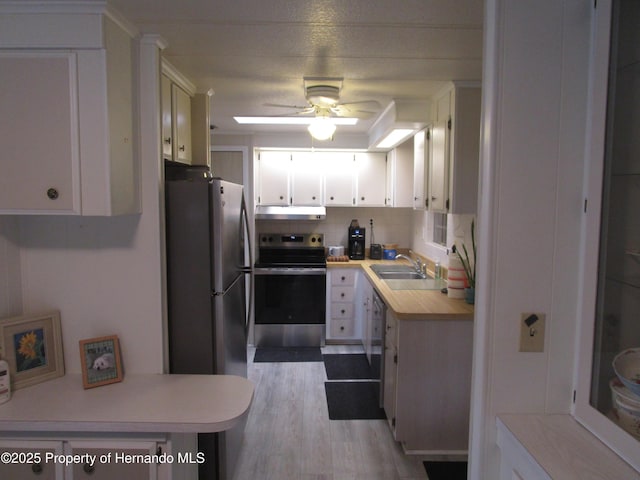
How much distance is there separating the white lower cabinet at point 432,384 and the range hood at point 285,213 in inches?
88.2

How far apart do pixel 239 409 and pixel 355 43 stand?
5.57ft

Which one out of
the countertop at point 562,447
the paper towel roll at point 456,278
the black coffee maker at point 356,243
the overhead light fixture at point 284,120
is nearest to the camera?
the countertop at point 562,447

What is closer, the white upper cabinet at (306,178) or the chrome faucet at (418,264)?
the chrome faucet at (418,264)

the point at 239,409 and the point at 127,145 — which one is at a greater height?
the point at 127,145

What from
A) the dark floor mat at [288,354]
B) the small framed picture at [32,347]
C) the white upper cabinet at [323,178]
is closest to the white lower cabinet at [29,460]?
the small framed picture at [32,347]

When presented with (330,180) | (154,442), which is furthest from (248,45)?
(330,180)

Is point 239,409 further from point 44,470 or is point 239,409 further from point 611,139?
point 611,139

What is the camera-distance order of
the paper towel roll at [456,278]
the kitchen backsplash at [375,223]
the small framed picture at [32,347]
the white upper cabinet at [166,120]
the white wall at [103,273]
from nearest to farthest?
the small framed picture at [32,347]
the white wall at [103,273]
the white upper cabinet at [166,120]
the paper towel roll at [456,278]
the kitchen backsplash at [375,223]

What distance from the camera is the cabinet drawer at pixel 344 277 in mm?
4574

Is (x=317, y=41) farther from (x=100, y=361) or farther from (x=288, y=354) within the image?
(x=288, y=354)

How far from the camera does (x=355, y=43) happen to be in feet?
6.28

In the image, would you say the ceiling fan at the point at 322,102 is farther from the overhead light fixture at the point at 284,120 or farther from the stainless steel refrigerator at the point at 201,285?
the stainless steel refrigerator at the point at 201,285

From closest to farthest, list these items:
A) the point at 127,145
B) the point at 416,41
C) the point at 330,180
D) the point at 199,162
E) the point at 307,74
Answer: the point at 127,145 < the point at 416,41 < the point at 307,74 < the point at 199,162 < the point at 330,180

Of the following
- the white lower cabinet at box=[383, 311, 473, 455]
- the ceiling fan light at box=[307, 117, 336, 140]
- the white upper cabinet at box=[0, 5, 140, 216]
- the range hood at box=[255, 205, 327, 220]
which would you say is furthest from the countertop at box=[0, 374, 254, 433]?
the range hood at box=[255, 205, 327, 220]
